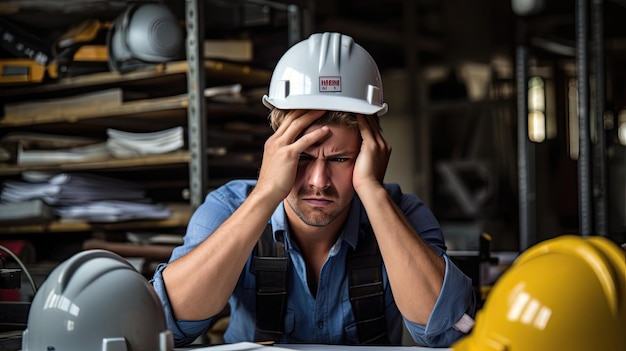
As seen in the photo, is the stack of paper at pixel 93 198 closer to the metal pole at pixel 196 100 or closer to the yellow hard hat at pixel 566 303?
the metal pole at pixel 196 100

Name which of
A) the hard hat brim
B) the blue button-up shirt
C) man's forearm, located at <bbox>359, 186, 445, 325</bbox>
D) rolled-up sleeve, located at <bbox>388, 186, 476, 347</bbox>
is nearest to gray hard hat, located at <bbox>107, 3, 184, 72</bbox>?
the blue button-up shirt

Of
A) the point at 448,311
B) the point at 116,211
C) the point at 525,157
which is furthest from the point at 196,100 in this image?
the point at 525,157

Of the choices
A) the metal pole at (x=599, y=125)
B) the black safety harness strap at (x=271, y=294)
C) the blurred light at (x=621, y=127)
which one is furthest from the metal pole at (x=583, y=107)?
the black safety harness strap at (x=271, y=294)

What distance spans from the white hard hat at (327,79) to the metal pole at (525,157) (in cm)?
164

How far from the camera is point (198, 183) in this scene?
278 centimetres

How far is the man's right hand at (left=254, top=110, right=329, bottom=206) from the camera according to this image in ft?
6.26

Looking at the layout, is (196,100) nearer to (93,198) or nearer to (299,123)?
(93,198)

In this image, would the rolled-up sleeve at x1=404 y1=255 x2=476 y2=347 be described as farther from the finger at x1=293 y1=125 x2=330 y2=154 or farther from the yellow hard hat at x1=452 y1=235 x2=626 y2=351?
the yellow hard hat at x1=452 y1=235 x2=626 y2=351

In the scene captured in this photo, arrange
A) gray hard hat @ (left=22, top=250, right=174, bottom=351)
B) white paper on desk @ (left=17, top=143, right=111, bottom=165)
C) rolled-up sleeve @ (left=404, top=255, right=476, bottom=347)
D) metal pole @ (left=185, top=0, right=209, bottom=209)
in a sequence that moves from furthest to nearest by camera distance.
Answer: white paper on desk @ (left=17, top=143, right=111, bottom=165)
metal pole @ (left=185, top=0, right=209, bottom=209)
rolled-up sleeve @ (left=404, top=255, right=476, bottom=347)
gray hard hat @ (left=22, top=250, right=174, bottom=351)

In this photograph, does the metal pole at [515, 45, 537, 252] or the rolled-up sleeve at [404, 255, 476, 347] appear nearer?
the rolled-up sleeve at [404, 255, 476, 347]

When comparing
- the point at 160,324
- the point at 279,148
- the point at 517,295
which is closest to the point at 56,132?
the point at 279,148

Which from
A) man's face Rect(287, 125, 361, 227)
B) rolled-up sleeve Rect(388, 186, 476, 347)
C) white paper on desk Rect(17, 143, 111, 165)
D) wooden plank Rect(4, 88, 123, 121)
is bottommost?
rolled-up sleeve Rect(388, 186, 476, 347)

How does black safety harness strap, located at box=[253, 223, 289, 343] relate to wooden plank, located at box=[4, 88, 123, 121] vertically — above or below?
below

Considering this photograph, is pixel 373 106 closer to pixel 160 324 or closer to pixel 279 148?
pixel 279 148
